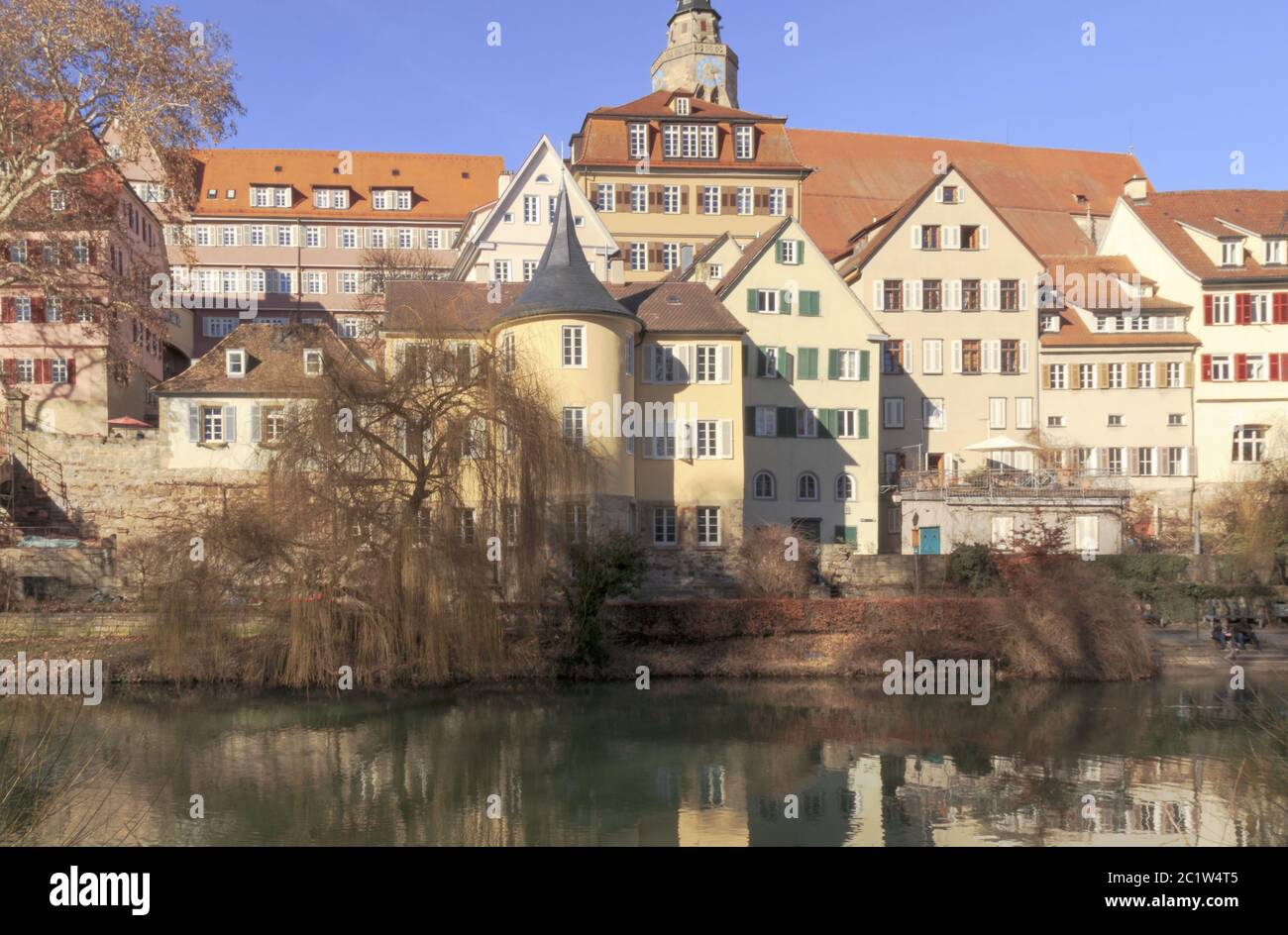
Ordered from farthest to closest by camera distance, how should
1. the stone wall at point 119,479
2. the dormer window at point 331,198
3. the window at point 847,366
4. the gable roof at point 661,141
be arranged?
1. the dormer window at point 331,198
2. the gable roof at point 661,141
3. the window at point 847,366
4. the stone wall at point 119,479

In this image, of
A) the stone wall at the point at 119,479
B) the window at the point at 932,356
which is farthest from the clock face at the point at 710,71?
the stone wall at the point at 119,479

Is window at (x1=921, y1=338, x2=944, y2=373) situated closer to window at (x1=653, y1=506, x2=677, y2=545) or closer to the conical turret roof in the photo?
window at (x1=653, y1=506, x2=677, y2=545)

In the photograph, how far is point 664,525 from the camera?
3734cm

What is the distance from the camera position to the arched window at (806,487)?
1578 inches

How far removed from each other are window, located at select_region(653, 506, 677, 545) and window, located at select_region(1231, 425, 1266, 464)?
22.0m

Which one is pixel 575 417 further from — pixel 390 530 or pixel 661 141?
pixel 661 141

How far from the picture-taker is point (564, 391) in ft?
114

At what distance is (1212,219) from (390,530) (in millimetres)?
36943

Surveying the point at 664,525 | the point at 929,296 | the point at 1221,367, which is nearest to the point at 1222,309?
the point at 1221,367

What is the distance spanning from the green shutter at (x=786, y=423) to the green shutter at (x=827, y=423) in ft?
3.52

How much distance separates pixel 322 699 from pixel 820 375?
70.1 ft

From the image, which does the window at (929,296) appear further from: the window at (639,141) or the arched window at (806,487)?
the window at (639,141)
